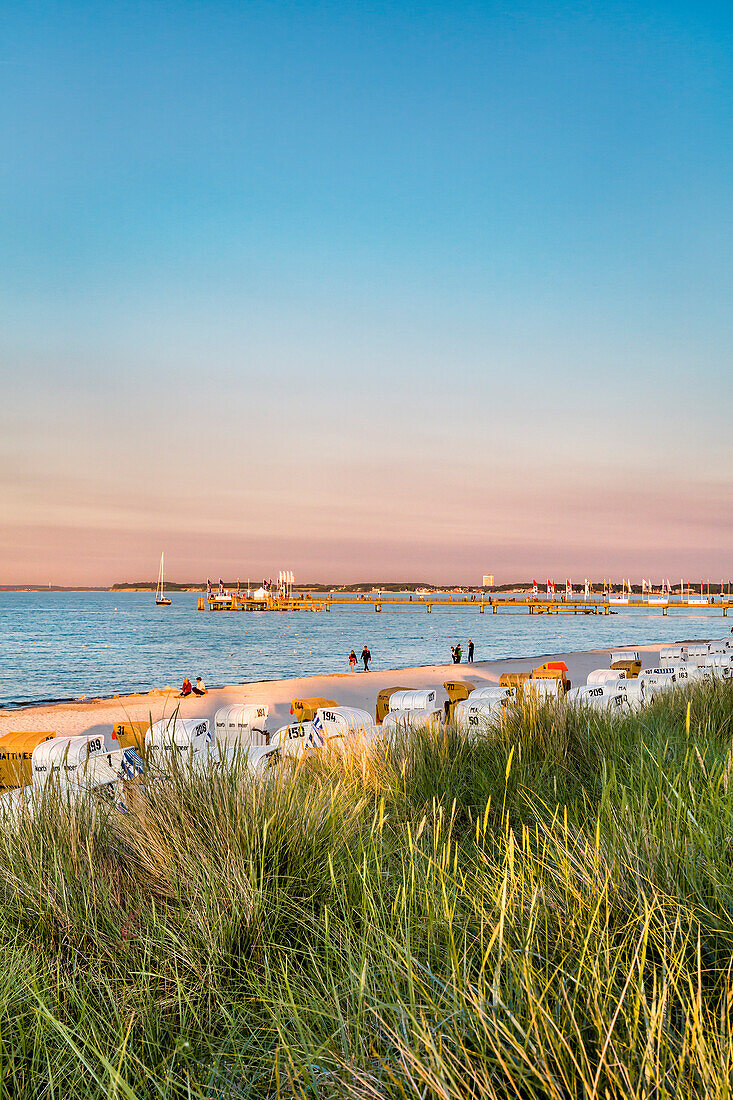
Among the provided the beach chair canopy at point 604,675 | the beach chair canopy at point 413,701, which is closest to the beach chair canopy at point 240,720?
the beach chair canopy at point 413,701

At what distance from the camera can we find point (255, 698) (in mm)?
33812

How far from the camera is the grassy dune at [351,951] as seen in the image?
2279 millimetres

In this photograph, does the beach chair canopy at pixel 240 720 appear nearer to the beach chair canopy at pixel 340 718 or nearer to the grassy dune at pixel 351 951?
the beach chair canopy at pixel 340 718

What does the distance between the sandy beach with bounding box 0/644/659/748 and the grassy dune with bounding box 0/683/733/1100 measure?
14580 mm

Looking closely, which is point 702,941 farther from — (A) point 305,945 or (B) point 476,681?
(B) point 476,681

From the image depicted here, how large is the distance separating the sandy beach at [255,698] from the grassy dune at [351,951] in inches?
574

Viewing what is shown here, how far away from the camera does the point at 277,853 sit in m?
4.18

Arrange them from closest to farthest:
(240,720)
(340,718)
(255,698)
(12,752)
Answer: (12,752) < (340,718) < (240,720) < (255,698)

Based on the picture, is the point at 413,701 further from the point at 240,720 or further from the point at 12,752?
the point at 12,752

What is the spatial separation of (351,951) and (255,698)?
103 ft

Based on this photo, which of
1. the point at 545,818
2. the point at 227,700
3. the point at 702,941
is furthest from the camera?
the point at 227,700

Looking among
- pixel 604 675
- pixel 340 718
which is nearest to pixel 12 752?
pixel 340 718

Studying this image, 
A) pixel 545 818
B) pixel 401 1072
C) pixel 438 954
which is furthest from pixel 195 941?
pixel 545 818

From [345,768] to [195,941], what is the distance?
2.97 meters
